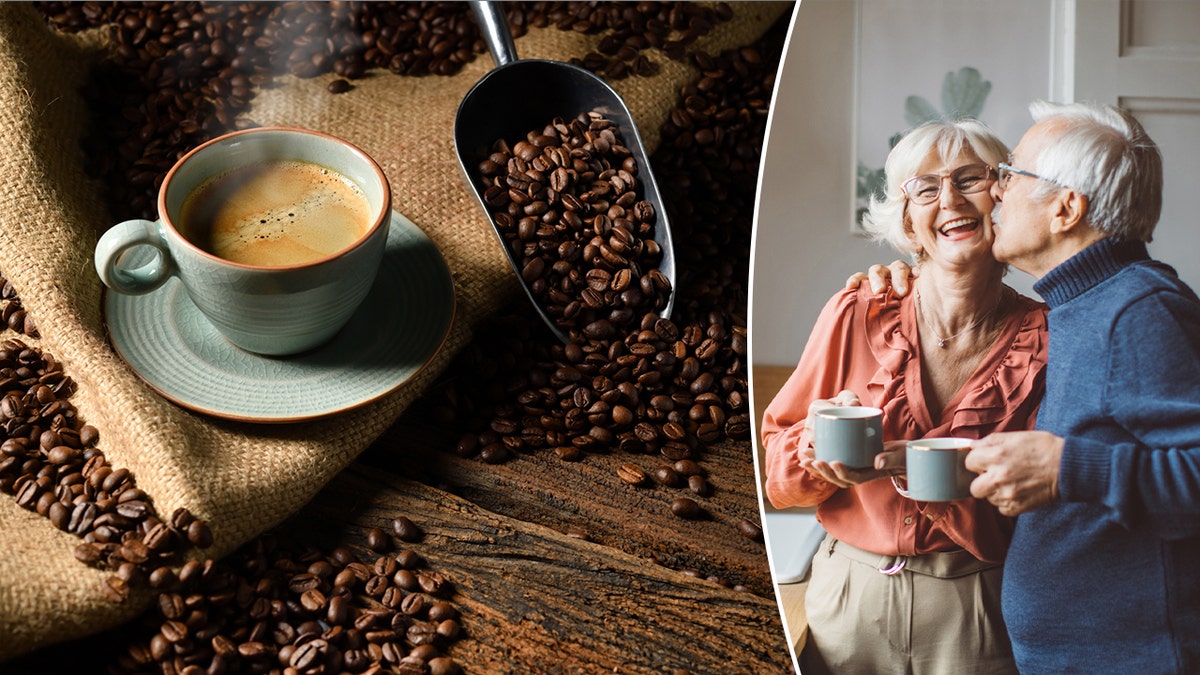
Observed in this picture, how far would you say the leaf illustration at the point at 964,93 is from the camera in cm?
76

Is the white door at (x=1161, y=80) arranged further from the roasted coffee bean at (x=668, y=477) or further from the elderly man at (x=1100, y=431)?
the roasted coffee bean at (x=668, y=477)

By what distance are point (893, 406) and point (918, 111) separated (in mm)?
226

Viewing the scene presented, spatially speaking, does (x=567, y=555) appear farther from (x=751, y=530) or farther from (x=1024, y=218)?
(x=1024, y=218)

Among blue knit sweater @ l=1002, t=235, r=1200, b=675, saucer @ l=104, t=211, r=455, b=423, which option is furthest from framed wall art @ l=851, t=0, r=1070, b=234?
saucer @ l=104, t=211, r=455, b=423

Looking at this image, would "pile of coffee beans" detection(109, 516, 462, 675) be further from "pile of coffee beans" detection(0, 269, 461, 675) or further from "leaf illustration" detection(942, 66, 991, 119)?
"leaf illustration" detection(942, 66, 991, 119)

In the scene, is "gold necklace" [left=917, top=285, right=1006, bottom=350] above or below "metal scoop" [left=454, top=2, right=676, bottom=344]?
below

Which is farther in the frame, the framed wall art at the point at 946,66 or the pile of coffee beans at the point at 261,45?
the pile of coffee beans at the point at 261,45

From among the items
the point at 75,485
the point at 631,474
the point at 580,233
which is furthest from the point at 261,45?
the point at 631,474

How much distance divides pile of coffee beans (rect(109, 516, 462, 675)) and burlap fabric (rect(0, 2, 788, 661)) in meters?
0.04

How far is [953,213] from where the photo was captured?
743mm

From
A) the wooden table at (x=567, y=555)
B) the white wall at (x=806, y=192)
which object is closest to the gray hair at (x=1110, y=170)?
the white wall at (x=806, y=192)

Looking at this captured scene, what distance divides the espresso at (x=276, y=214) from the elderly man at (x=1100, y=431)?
682 millimetres

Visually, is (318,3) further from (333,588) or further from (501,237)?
(333,588)

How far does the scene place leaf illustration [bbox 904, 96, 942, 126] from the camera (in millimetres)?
772
